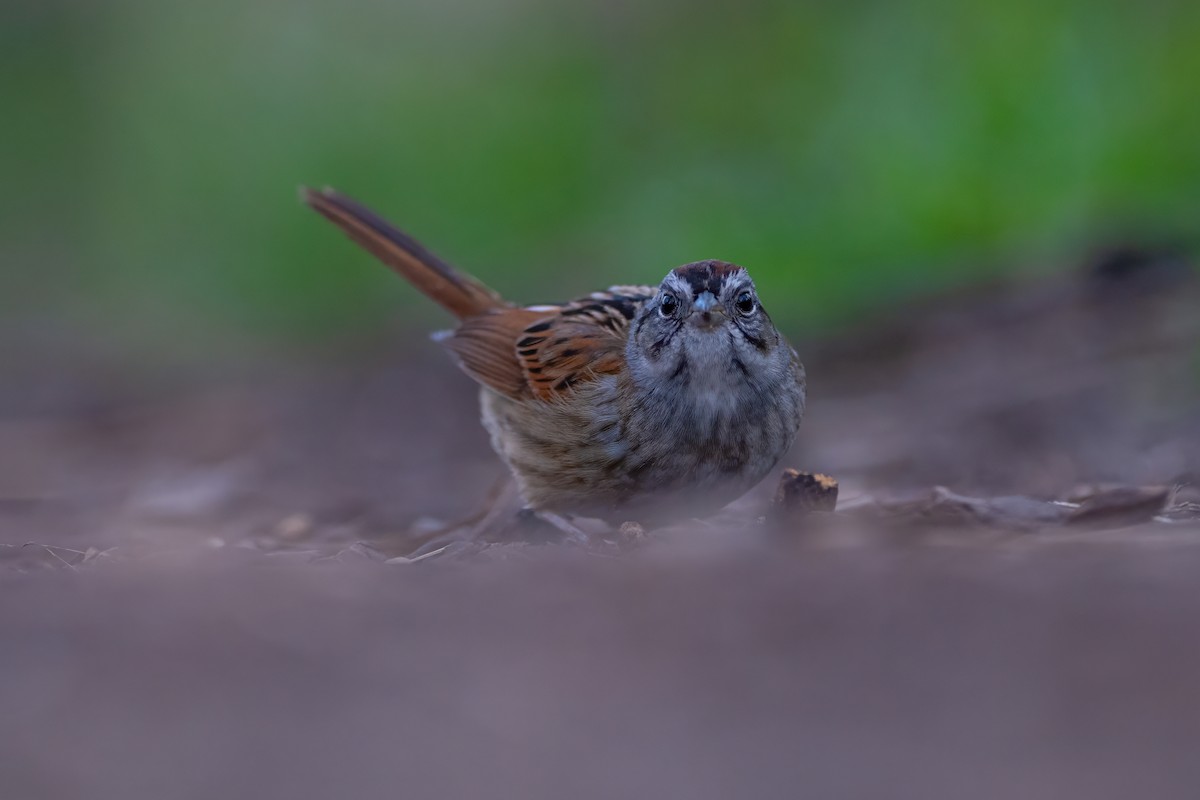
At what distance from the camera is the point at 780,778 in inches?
101

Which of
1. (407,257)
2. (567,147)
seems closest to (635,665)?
(407,257)

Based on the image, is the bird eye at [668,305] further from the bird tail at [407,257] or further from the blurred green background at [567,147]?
the blurred green background at [567,147]

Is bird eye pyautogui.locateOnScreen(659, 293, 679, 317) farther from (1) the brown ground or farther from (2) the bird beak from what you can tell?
(1) the brown ground

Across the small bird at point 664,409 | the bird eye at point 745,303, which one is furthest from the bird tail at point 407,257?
the bird eye at point 745,303

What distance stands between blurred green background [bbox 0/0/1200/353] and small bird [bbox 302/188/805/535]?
111 inches

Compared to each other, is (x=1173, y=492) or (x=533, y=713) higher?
(x=1173, y=492)

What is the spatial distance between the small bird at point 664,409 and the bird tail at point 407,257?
123 centimetres

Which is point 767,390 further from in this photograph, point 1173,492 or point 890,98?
point 890,98

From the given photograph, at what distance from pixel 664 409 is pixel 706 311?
1.17 feet

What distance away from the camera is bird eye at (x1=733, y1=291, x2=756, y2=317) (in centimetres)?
501

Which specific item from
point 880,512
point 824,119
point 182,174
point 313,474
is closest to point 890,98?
point 824,119

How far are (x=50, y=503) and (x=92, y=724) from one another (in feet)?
14.3

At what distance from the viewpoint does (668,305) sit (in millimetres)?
5074

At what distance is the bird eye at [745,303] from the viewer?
5012 millimetres
